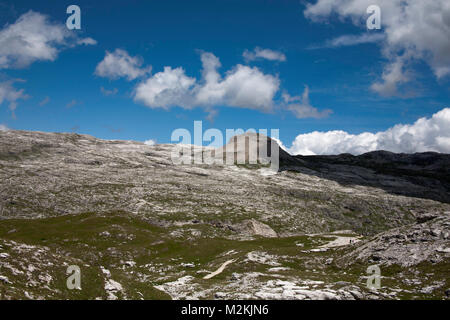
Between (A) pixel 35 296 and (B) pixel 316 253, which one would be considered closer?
(A) pixel 35 296

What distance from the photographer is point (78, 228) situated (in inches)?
2953

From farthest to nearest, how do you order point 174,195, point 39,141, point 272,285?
point 39,141 < point 174,195 < point 272,285

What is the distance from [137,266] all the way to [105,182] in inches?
3876

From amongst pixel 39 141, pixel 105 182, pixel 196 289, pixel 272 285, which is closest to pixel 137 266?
pixel 196 289

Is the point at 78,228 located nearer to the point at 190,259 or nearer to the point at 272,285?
the point at 190,259

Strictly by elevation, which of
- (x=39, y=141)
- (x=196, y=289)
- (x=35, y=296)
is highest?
(x=39, y=141)

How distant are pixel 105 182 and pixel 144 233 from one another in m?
80.9

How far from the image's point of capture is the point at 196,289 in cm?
3378

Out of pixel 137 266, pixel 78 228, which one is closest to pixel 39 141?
pixel 78 228

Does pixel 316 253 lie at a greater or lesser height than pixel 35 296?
lesser
